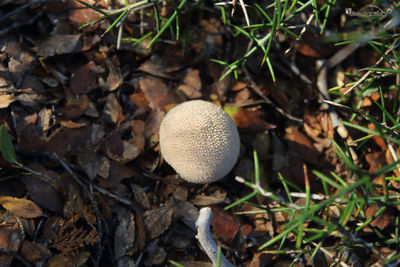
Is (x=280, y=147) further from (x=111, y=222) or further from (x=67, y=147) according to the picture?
(x=67, y=147)

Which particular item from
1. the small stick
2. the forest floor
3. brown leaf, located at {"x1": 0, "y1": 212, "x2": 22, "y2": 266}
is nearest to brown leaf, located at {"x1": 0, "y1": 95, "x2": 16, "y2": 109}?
the forest floor

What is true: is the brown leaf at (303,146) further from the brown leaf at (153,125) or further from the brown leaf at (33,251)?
the brown leaf at (33,251)

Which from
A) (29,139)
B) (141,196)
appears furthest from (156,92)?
(29,139)

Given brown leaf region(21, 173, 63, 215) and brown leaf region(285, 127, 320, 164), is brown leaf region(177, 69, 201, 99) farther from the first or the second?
Result: brown leaf region(21, 173, 63, 215)

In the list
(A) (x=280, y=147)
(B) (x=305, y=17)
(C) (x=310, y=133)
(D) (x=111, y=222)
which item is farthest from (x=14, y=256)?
(B) (x=305, y=17)

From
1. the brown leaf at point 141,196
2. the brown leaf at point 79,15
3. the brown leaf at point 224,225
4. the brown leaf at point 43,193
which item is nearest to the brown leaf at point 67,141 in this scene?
the brown leaf at point 43,193

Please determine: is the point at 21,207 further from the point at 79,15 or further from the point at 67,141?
the point at 79,15
